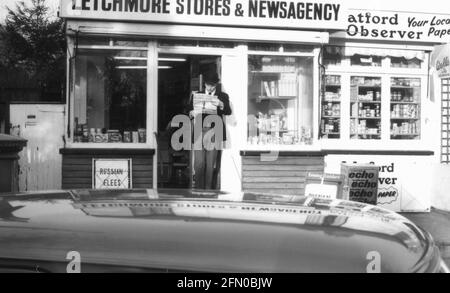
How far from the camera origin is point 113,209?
2.50m

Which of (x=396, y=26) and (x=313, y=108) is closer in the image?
(x=313, y=108)

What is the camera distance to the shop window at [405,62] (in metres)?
10.1

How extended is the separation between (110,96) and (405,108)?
16.8 feet

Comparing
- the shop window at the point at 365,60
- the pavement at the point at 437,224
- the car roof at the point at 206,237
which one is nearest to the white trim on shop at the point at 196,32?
the shop window at the point at 365,60

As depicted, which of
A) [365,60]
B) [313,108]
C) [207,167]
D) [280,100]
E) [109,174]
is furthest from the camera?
[365,60]

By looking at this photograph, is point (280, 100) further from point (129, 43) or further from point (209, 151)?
point (129, 43)

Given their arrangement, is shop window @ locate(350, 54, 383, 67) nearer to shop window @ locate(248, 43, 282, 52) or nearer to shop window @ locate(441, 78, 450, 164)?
shop window @ locate(441, 78, 450, 164)

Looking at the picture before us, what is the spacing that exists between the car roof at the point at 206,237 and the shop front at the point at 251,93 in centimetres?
618

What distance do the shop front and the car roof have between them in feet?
20.3

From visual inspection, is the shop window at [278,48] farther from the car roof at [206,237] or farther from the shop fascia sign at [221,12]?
the car roof at [206,237]

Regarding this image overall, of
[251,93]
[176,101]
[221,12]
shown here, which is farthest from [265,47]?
[176,101]

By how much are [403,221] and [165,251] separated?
1.26m

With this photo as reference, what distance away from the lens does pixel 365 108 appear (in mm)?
10016
